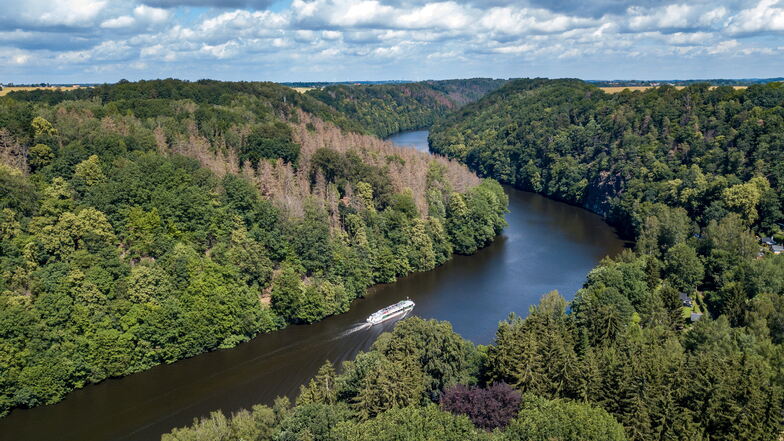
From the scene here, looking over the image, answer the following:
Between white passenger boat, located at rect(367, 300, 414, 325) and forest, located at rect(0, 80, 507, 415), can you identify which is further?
white passenger boat, located at rect(367, 300, 414, 325)

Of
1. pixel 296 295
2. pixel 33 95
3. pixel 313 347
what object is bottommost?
pixel 313 347

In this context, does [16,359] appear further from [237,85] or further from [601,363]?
[237,85]

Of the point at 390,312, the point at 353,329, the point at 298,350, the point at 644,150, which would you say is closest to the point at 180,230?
the point at 298,350

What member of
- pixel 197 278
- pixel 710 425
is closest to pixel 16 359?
pixel 197 278

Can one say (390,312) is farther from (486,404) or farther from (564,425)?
(564,425)

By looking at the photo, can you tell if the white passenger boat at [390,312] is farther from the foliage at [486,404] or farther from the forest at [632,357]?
the foliage at [486,404]

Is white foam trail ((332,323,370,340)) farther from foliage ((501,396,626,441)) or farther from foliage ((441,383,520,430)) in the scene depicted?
foliage ((501,396,626,441))

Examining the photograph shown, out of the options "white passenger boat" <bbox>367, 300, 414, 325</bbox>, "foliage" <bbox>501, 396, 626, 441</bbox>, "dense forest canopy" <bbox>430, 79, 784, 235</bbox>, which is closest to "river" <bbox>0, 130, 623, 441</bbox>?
"white passenger boat" <bbox>367, 300, 414, 325</bbox>
